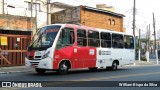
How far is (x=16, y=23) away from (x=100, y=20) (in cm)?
1765

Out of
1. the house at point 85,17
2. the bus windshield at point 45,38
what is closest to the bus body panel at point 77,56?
the bus windshield at point 45,38

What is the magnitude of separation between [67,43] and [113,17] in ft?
91.2

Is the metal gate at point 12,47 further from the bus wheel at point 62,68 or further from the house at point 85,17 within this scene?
the house at point 85,17

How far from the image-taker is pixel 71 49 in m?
18.8

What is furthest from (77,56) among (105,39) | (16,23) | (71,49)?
(16,23)

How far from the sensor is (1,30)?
83.1 feet

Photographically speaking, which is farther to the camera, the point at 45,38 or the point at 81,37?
the point at 81,37

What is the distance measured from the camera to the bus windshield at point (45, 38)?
57.9 feet

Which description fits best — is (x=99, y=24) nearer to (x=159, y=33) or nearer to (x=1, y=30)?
(x=1, y=30)

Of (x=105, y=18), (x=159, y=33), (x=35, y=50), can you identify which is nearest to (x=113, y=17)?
(x=105, y=18)

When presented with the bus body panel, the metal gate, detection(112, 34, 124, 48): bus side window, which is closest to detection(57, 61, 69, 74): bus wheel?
the bus body panel

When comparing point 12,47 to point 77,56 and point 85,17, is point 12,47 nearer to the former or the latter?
point 77,56

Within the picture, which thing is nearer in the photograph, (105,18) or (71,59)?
(71,59)

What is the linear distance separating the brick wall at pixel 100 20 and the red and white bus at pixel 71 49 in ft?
50.1
